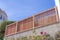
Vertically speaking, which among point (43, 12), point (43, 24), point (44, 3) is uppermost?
point (44, 3)

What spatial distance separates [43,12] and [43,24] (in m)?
0.85

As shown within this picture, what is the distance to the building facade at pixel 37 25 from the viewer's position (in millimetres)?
11580

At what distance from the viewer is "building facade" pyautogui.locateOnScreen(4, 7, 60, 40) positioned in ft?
38.0

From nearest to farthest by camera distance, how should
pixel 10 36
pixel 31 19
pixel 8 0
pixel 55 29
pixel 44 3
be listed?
pixel 55 29, pixel 31 19, pixel 44 3, pixel 10 36, pixel 8 0

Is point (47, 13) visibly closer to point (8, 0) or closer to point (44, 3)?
point (44, 3)

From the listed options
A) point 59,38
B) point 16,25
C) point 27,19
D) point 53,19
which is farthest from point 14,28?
point 59,38

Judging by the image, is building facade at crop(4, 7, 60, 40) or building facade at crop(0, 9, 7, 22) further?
building facade at crop(0, 9, 7, 22)

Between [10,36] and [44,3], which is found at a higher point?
[44,3]

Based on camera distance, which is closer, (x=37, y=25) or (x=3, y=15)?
(x=37, y=25)

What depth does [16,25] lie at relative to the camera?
49.7ft

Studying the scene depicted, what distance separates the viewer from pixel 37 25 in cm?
1299

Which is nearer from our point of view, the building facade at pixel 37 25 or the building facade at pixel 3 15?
the building facade at pixel 37 25

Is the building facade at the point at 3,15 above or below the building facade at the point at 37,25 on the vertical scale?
above

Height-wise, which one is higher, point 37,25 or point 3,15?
point 3,15
